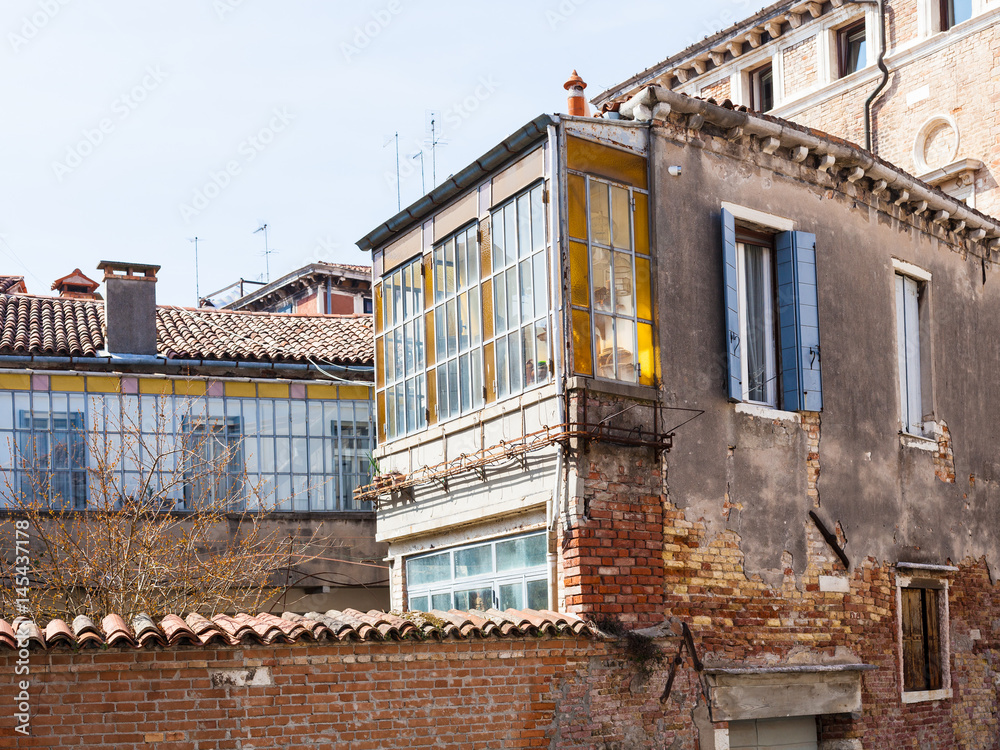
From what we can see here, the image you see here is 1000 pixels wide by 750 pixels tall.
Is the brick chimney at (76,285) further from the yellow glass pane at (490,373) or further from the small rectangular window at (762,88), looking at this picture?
the yellow glass pane at (490,373)

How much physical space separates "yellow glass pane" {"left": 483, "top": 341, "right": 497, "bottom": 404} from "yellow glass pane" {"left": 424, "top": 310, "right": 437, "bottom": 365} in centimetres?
112

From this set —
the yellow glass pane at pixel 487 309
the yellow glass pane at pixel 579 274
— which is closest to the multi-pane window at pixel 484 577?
the yellow glass pane at pixel 487 309

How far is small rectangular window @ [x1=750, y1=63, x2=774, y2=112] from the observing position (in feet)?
86.1

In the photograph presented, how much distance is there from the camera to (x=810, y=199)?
42.1 feet

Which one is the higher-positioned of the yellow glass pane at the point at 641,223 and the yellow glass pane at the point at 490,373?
the yellow glass pane at the point at 641,223

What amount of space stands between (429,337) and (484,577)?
265cm

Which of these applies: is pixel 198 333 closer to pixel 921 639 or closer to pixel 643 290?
pixel 643 290

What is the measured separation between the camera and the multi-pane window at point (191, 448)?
690 inches

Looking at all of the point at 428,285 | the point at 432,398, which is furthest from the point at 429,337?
the point at 432,398

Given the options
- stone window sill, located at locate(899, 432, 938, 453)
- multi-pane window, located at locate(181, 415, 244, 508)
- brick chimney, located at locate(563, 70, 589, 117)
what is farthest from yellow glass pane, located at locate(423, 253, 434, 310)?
multi-pane window, located at locate(181, 415, 244, 508)

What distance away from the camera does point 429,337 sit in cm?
1300

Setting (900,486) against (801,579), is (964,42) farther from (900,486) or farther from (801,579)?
(801,579)

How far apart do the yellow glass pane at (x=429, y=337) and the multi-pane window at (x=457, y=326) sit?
0.21 ft

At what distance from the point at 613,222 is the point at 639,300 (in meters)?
0.75
